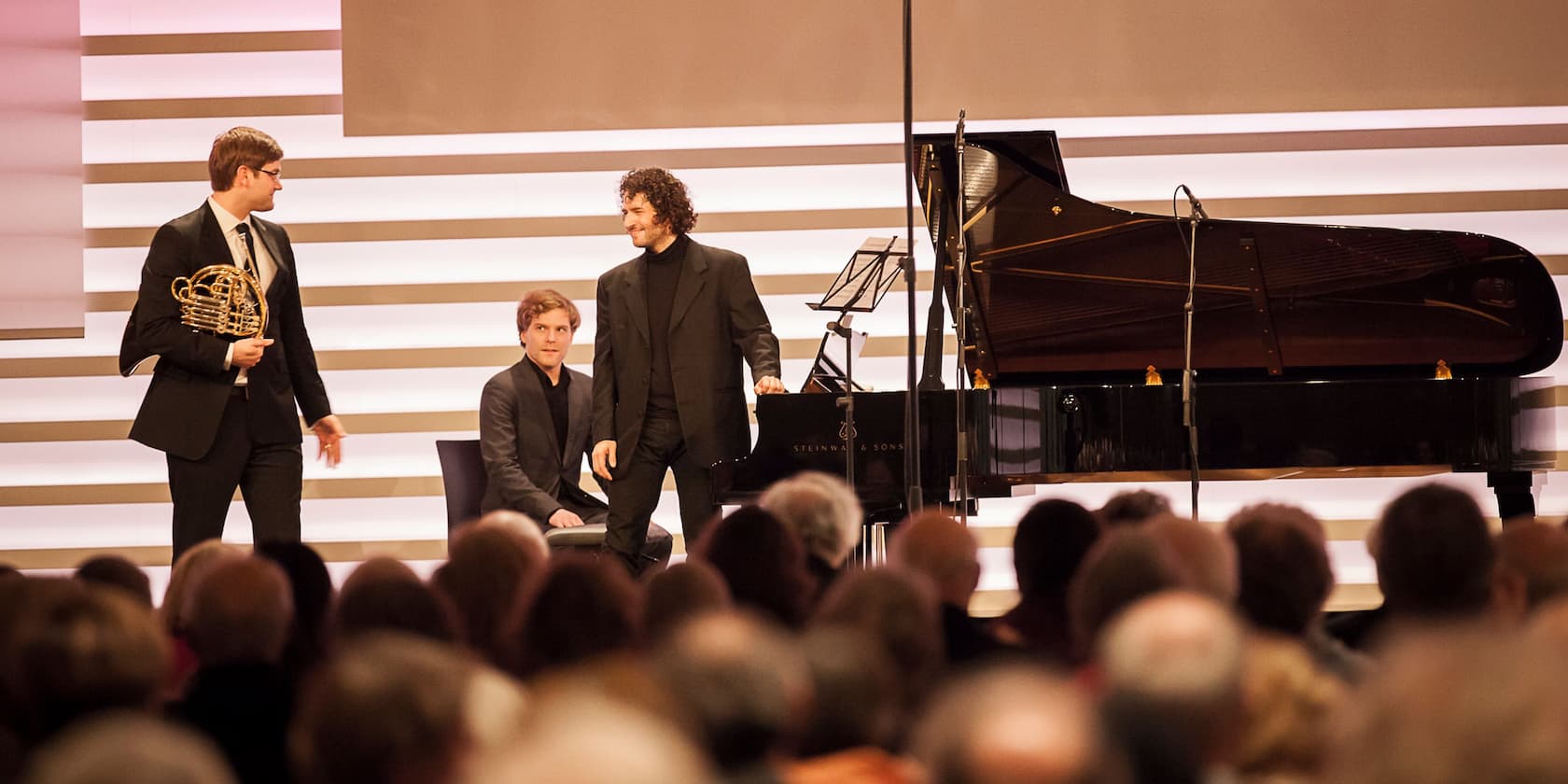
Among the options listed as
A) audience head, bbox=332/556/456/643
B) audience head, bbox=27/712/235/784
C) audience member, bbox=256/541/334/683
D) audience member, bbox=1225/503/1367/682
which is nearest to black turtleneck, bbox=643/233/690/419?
audience member, bbox=256/541/334/683

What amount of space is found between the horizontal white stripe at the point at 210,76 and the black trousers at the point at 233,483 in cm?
282

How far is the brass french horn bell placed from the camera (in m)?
4.91

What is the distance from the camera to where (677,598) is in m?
2.37

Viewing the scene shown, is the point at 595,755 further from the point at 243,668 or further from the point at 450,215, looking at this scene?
the point at 450,215

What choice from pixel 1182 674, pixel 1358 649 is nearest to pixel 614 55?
pixel 1358 649

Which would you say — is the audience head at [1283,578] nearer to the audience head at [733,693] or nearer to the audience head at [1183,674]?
the audience head at [1183,674]

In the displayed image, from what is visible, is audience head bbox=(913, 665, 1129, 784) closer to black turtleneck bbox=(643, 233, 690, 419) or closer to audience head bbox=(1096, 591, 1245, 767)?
audience head bbox=(1096, 591, 1245, 767)

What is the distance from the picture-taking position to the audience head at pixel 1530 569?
2.60 metres

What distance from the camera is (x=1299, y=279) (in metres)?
5.59

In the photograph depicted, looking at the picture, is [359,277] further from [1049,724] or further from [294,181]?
[1049,724]

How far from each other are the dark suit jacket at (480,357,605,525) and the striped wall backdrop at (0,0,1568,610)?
105 cm

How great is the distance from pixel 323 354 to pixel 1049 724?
6564 millimetres

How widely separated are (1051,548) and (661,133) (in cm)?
476

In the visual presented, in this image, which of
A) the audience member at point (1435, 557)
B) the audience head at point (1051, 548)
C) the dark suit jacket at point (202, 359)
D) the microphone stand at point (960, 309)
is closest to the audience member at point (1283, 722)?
the audience member at point (1435, 557)
